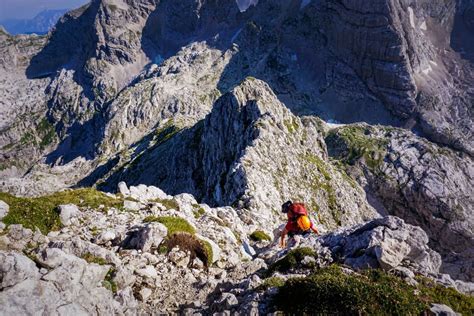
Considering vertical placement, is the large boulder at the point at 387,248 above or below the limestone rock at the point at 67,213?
below

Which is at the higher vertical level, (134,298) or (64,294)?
(64,294)

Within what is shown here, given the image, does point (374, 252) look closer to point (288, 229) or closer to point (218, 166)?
point (288, 229)

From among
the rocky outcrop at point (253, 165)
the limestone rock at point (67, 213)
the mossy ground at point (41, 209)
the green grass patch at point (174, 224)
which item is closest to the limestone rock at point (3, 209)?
the mossy ground at point (41, 209)

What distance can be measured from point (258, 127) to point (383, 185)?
93767mm

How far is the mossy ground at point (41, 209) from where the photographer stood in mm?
15938

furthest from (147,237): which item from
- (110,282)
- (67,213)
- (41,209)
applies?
(41,209)

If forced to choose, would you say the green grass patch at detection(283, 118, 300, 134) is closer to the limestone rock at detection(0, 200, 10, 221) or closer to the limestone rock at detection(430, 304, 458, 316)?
the limestone rock at detection(0, 200, 10, 221)

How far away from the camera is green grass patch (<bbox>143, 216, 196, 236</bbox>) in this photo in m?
17.7

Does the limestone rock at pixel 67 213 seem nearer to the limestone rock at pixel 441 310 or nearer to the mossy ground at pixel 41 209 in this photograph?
the mossy ground at pixel 41 209

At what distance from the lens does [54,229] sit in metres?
16.6

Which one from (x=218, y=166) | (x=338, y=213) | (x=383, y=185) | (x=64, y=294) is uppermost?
(x=64, y=294)

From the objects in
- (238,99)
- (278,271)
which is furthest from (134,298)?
(238,99)

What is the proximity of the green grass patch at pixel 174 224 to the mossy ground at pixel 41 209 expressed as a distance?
2449 millimetres

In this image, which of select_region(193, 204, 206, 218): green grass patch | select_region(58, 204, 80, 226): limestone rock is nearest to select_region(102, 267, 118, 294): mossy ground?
select_region(58, 204, 80, 226): limestone rock
